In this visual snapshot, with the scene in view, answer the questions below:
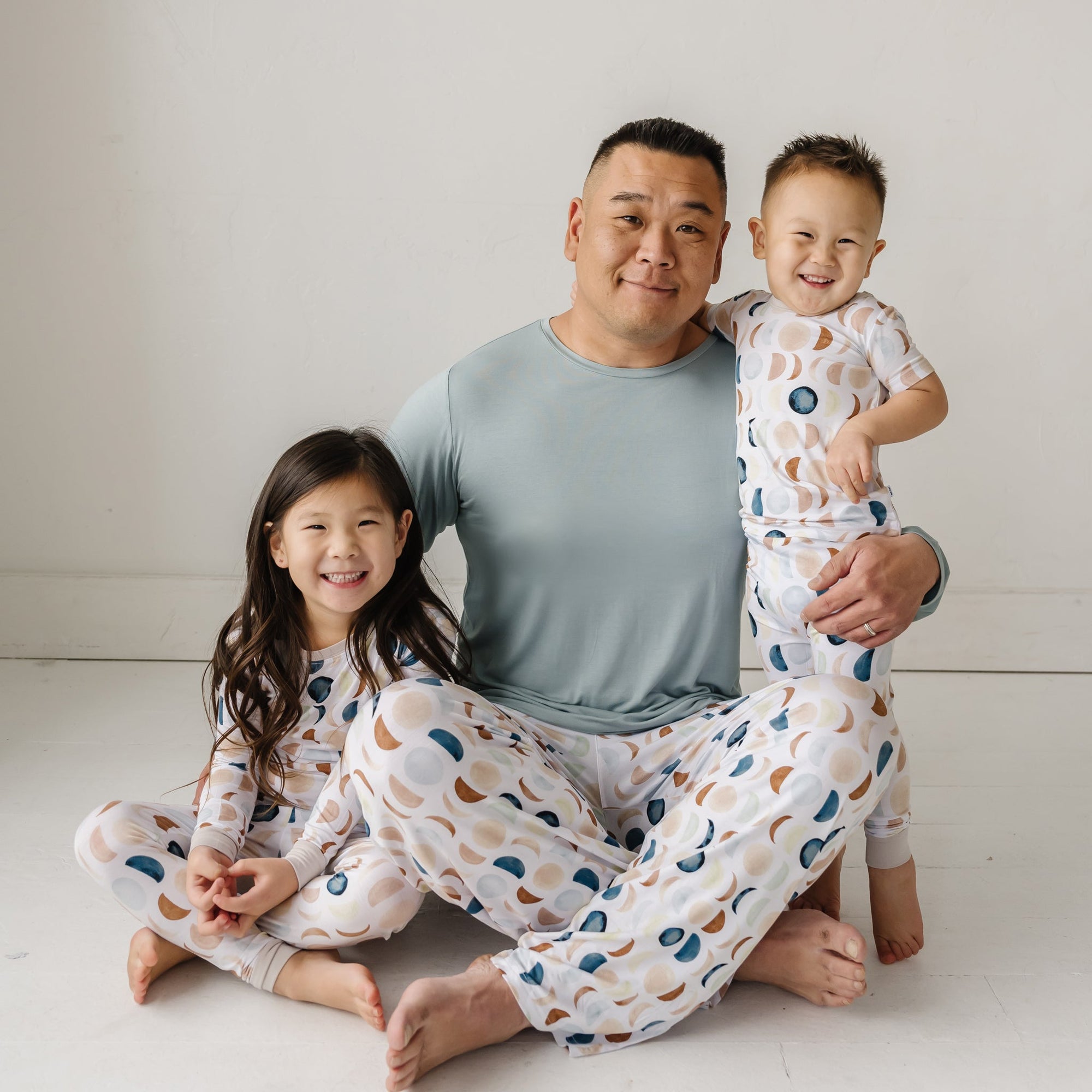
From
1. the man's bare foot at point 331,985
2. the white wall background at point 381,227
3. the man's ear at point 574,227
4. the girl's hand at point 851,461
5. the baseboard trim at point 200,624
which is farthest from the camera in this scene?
the baseboard trim at point 200,624

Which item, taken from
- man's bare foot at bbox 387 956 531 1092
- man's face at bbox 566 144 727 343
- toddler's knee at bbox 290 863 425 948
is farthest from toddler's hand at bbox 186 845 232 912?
man's face at bbox 566 144 727 343

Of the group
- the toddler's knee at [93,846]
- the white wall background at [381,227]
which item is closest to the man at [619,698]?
the toddler's knee at [93,846]

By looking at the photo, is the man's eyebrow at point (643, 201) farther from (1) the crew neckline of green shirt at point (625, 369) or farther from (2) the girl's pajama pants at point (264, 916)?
(2) the girl's pajama pants at point (264, 916)

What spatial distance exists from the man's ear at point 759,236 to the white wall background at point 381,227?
1.01 m

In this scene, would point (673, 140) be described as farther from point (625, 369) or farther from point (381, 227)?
point (381, 227)

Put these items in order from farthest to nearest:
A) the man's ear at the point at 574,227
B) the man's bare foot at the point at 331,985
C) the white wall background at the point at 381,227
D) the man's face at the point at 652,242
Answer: the white wall background at the point at 381,227, the man's ear at the point at 574,227, the man's face at the point at 652,242, the man's bare foot at the point at 331,985

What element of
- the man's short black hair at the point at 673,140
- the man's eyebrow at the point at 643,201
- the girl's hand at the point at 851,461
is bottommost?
the girl's hand at the point at 851,461

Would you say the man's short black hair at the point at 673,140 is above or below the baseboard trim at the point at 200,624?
above

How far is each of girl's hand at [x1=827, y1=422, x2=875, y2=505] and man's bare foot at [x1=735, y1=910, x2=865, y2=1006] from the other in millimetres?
537

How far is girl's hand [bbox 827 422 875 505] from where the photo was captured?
1.41m

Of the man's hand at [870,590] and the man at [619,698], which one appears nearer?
the man at [619,698]

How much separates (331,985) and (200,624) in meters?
1.60

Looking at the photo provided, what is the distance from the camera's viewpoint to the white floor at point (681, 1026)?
1205 mm

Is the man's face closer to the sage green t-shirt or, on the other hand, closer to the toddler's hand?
the sage green t-shirt
